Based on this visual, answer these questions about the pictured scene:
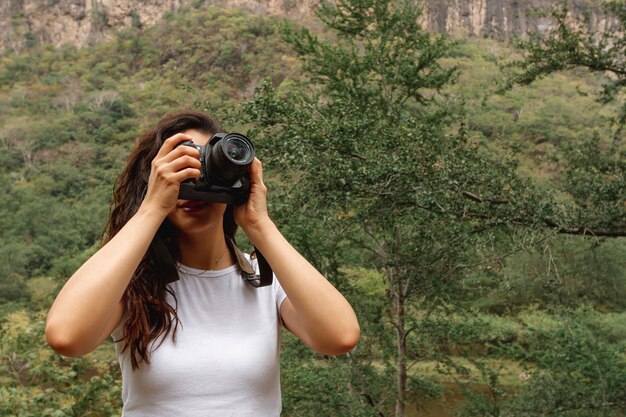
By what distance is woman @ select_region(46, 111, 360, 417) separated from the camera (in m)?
1.04

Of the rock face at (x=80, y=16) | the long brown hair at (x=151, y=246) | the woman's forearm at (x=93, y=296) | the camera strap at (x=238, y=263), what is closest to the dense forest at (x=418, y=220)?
the long brown hair at (x=151, y=246)

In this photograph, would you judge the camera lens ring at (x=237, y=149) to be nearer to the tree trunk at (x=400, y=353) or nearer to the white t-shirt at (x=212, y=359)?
the white t-shirt at (x=212, y=359)

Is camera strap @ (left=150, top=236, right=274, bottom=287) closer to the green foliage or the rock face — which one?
the green foliage

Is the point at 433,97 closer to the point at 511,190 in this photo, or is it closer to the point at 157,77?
the point at 511,190

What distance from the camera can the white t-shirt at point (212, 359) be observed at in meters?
1.08

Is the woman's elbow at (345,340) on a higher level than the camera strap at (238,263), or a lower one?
lower

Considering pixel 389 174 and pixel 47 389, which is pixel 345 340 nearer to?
pixel 47 389

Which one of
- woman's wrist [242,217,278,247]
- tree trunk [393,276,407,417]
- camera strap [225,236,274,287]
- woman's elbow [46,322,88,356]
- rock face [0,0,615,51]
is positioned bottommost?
tree trunk [393,276,407,417]

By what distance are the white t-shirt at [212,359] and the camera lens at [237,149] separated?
0.20 m

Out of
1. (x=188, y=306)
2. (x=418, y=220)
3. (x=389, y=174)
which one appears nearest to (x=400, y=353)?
(x=418, y=220)

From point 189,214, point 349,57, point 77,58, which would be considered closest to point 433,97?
point 349,57

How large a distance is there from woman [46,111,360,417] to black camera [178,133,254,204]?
1.0 inches

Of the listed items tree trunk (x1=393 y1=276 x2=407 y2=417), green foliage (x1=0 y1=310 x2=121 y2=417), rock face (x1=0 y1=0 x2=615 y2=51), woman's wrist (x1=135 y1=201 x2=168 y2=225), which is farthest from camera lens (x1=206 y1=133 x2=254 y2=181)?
rock face (x1=0 y1=0 x2=615 y2=51)

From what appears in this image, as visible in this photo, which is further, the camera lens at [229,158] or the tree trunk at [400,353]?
the tree trunk at [400,353]
